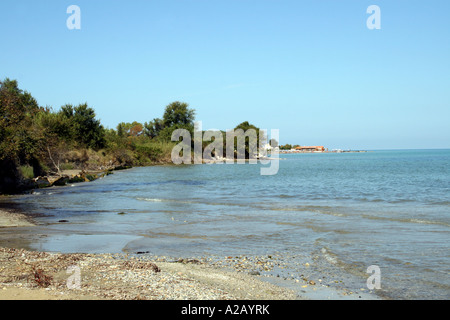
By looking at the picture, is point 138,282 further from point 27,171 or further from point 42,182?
point 27,171

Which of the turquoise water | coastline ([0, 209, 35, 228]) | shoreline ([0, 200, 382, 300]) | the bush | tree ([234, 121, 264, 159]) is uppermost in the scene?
tree ([234, 121, 264, 159])

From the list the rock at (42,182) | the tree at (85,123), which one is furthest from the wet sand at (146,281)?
the tree at (85,123)

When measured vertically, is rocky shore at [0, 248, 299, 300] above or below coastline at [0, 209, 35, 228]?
above

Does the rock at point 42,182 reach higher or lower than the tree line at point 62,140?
lower

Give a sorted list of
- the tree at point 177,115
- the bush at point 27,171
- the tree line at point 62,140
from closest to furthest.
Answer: the tree line at point 62,140 < the bush at point 27,171 < the tree at point 177,115

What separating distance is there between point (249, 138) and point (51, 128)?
82.6 metres

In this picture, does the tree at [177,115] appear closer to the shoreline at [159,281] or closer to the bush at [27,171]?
the bush at [27,171]

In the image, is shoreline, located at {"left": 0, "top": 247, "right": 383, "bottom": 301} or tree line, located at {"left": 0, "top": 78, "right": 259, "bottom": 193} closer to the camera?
shoreline, located at {"left": 0, "top": 247, "right": 383, "bottom": 301}

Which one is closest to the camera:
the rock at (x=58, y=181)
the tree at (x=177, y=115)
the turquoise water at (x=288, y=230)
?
the turquoise water at (x=288, y=230)

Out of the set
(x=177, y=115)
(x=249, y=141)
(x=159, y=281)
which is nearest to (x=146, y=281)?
(x=159, y=281)

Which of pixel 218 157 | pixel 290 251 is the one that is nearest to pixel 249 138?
pixel 218 157

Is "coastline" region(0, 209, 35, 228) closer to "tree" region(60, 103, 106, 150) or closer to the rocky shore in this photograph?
the rocky shore

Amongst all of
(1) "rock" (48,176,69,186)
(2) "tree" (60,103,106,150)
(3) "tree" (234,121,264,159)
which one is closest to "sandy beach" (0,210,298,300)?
(1) "rock" (48,176,69,186)

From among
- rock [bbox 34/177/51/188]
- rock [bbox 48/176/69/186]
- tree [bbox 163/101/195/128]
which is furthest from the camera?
tree [bbox 163/101/195/128]
